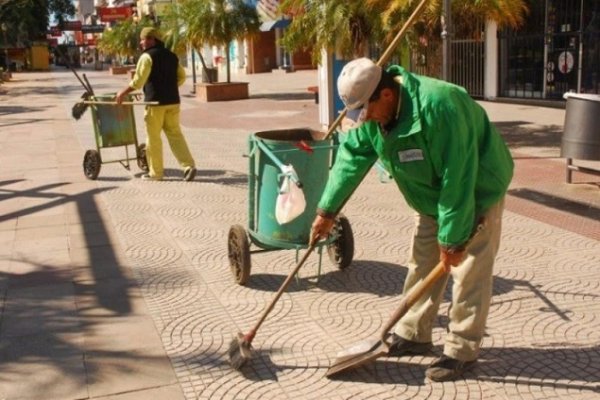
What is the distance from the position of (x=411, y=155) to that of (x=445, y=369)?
1.13 metres

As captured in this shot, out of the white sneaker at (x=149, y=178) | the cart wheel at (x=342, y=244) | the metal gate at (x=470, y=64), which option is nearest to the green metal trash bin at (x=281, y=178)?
the cart wheel at (x=342, y=244)

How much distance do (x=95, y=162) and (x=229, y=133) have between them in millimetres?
5126

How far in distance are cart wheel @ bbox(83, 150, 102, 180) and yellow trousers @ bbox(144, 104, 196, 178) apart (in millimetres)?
692

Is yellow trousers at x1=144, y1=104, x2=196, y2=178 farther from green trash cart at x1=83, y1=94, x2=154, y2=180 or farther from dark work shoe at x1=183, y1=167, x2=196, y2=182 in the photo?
green trash cart at x1=83, y1=94, x2=154, y2=180

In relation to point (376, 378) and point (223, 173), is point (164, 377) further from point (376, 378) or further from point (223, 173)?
point (223, 173)

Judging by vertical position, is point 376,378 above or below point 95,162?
below

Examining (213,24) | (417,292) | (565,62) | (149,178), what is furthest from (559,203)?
(213,24)

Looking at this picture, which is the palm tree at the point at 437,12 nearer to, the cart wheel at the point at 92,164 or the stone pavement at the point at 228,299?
the stone pavement at the point at 228,299

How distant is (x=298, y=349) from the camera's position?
13.5 feet

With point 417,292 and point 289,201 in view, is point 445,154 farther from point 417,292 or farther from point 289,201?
point 289,201

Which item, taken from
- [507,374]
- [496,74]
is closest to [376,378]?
[507,374]

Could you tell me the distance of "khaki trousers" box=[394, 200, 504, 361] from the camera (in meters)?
3.48

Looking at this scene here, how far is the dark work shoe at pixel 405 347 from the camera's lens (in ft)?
12.8

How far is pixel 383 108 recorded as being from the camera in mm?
3215
